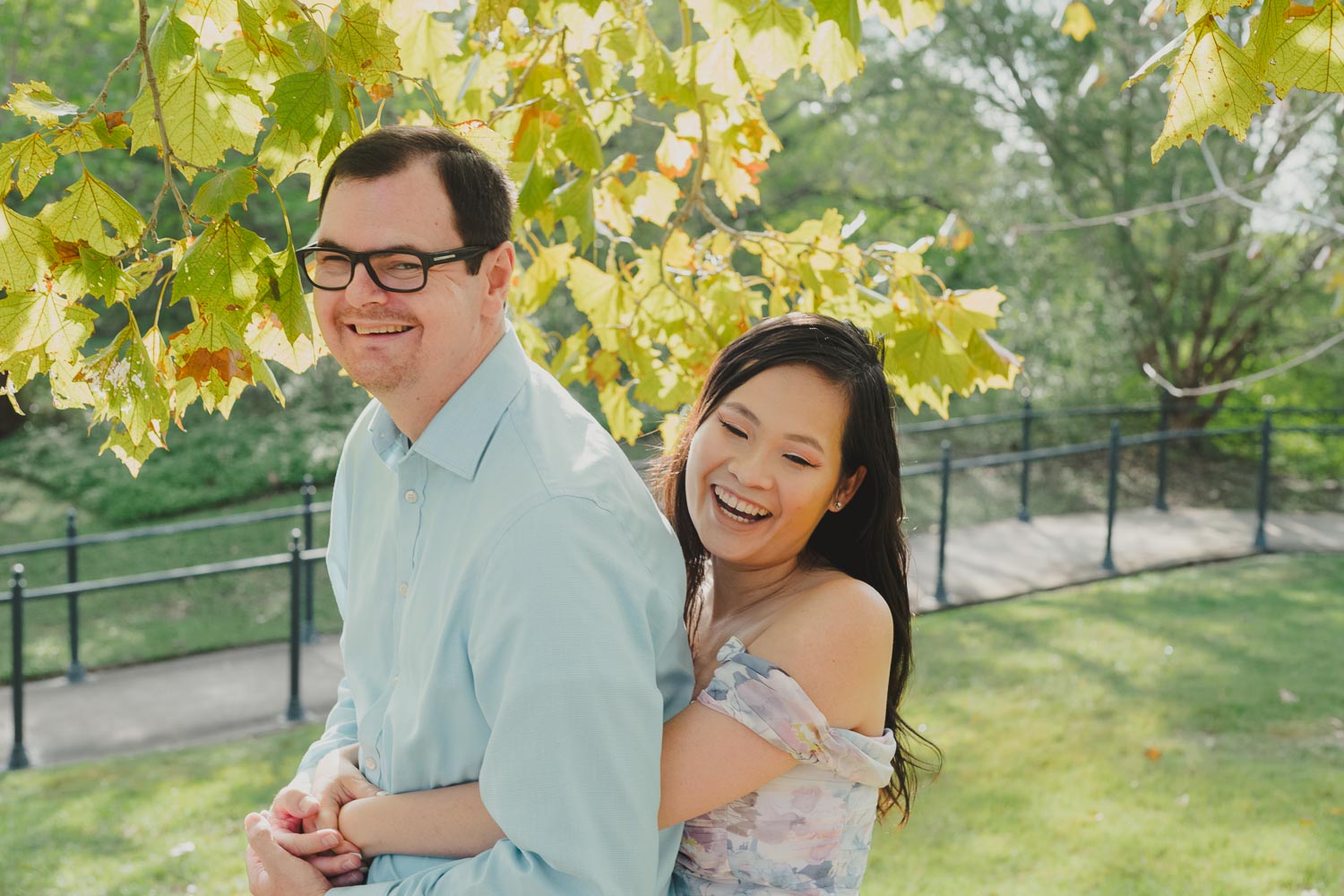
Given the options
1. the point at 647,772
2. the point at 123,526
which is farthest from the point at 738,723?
the point at 123,526

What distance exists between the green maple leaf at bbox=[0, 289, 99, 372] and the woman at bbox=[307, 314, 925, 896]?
91 cm

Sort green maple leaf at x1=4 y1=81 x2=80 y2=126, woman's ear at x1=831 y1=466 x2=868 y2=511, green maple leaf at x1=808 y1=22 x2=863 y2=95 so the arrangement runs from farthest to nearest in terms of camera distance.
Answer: green maple leaf at x1=808 y1=22 x2=863 y2=95
woman's ear at x1=831 y1=466 x2=868 y2=511
green maple leaf at x1=4 y1=81 x2=80 y2=126

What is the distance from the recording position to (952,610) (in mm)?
9297

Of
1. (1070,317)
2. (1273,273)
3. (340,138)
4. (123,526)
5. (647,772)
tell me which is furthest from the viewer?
(1070,317)

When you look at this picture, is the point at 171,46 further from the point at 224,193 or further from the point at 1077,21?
the point at 1077,21

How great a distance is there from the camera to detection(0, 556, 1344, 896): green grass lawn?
5.30 m

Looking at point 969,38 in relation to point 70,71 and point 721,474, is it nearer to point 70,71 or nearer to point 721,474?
point 70,71

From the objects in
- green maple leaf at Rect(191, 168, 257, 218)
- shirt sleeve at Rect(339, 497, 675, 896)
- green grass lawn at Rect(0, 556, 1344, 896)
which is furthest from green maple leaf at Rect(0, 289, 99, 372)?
green grass lawn at Rect(0, 556, 1344, 896)

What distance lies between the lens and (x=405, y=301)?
2.13 m

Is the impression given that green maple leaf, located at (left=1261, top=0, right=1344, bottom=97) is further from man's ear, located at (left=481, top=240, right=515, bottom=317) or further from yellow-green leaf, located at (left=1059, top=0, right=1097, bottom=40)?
yellow-green leaf, located at (left=1059, top=0, right=1097, bottom=40)

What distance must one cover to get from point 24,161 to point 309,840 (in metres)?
1.27

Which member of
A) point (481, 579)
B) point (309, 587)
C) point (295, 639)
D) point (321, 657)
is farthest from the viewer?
point (309, 587)

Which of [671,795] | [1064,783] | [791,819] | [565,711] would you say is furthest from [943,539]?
[565,711]

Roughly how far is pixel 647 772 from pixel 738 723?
0.26 m
